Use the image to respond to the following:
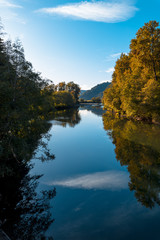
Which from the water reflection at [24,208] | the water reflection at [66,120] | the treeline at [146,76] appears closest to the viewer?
the water reflection at [24,208]

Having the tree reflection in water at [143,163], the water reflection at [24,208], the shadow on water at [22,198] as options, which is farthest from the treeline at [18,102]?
the tree reflection in water at [143,163]

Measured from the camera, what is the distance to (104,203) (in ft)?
37.9

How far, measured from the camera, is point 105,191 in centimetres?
1326

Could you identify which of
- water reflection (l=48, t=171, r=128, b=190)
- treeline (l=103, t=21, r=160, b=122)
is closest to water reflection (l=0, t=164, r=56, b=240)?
water reflection (l=48, t=171, r=128, b=190)

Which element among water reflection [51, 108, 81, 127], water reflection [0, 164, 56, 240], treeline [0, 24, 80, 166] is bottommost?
water reflection [0, 164, 56, 240]

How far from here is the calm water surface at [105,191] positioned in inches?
361

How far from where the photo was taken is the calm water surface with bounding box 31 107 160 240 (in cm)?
917

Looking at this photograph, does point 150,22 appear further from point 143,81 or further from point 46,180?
point 46,180

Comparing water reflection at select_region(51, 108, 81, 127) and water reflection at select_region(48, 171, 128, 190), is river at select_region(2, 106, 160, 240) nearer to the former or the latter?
water reflection at select_region(48, 171, 128, 190)

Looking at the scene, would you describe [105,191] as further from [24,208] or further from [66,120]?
[66,120]

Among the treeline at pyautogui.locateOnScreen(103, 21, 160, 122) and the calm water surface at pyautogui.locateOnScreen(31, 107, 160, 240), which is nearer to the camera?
the calm water surface at pyautogui.locateOnScreen(31, 107, 160, 240)

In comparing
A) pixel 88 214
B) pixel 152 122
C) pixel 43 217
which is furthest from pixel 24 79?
pixel 152 122

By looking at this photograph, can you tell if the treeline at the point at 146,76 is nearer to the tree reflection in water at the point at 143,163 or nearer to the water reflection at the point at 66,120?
the tree reflection in water at the point at 143,163

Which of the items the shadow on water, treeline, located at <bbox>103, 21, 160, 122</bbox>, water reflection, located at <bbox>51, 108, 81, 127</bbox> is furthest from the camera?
water reflection, located at <bbox>51, 108, 81, 127</bbox>
